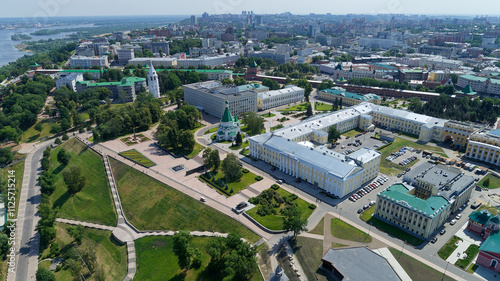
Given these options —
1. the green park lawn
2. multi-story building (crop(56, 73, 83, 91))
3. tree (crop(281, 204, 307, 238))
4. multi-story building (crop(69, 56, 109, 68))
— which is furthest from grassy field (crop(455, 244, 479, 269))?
multi-story building (crop(69, 56, 109, 68))

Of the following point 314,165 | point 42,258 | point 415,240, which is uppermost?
point 314,165

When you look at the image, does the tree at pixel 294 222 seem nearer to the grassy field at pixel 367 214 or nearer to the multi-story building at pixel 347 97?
the grassy field at pixel 367 214

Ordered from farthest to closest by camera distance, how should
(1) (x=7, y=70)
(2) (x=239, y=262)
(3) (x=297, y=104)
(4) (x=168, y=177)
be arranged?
1. (1) (x=7, y=70)
2. (3) (x=297, y=104)
3. (4) (x=168, y=177)
4. (2) (x=239, y=262)

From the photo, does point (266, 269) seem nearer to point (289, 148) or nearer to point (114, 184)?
point (289, 148)

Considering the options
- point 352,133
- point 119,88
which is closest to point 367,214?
point 352,133

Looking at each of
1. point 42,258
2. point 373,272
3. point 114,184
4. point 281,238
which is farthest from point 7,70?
point 373,272

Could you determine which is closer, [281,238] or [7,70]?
[281,238]
